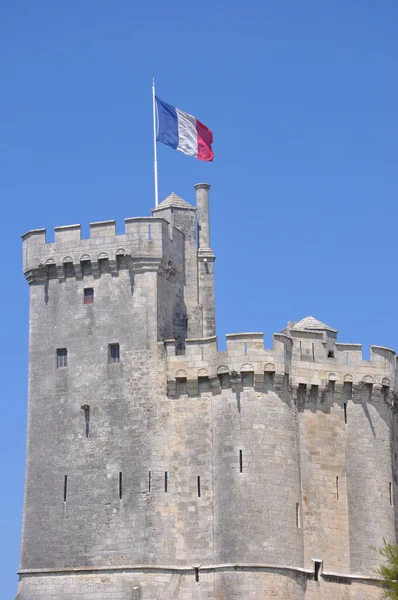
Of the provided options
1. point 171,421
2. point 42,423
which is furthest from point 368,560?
point 42,423

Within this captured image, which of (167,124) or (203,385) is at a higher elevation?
(167,124)

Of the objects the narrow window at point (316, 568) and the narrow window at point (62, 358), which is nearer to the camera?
the narrow window at point (316, 568)

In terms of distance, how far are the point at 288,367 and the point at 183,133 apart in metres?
12.1

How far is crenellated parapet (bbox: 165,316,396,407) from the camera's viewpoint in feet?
181

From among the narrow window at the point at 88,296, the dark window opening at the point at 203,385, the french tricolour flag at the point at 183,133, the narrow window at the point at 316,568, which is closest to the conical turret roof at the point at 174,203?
the french tricolour flag at the point at 183,133

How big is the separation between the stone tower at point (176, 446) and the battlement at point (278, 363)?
0.05 meters

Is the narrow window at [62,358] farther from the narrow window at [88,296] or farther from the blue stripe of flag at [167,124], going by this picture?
the blue stripe of flag at [167,124]

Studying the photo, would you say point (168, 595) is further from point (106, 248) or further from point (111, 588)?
point (106, 248)

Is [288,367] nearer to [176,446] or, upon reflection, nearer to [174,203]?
[176,446]

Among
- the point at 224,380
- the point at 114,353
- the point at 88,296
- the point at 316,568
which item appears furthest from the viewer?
the point at 88,296

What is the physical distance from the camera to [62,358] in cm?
5722

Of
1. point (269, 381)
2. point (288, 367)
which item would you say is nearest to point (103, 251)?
point (269, 381)

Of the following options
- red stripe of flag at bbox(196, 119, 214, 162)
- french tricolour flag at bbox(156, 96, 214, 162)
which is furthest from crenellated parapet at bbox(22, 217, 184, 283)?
red stripe of flag at bbox(196, 119, 214, 162)

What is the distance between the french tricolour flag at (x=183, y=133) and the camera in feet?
202
